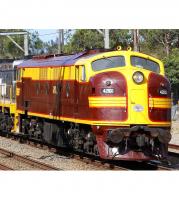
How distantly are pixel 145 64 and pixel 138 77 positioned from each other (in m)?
0.87

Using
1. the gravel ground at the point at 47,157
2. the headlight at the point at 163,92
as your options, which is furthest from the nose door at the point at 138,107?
the gravel ground at the point at 47,157

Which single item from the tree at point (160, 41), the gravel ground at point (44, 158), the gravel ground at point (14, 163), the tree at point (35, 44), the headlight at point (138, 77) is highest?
the tree at point (35, 44)

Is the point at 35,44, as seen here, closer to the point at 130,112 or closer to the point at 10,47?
the point at 10,47

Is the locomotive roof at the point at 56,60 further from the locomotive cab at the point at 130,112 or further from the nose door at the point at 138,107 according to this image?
the nose door at the point at 138,107

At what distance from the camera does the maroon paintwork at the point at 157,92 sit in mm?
12977

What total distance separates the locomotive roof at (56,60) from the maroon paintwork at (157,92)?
184cm

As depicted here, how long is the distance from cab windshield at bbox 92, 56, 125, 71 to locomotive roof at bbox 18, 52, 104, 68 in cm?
51

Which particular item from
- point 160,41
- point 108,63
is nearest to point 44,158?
point 108,63

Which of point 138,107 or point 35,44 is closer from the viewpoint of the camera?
point 138,107

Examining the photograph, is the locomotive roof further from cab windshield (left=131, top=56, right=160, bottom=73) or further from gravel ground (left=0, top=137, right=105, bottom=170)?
gravel ground (left=0, top=137, right=105, bottom=170)

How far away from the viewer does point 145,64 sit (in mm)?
13664

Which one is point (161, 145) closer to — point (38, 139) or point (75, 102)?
point (75, 102)

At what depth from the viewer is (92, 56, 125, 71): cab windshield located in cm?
1343

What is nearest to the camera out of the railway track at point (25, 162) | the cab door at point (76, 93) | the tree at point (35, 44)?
the railway track at point (25, 162)
